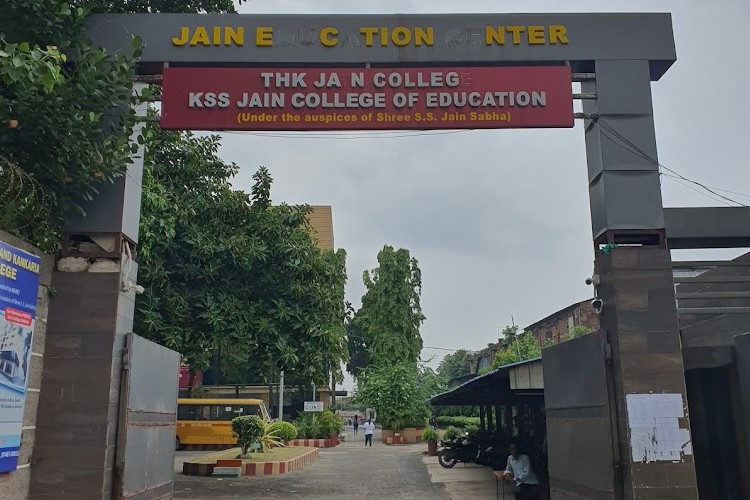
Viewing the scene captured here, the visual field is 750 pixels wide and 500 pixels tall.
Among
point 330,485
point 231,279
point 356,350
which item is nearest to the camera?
point 231,279

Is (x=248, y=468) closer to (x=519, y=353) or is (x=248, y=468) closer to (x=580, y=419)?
(x=580, y=419)

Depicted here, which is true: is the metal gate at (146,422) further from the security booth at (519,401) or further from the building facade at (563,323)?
the building facade at (563,323)

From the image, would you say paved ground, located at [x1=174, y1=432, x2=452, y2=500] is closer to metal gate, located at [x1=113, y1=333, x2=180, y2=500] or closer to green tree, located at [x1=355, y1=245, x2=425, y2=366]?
metal gate, located at [x1=113, y1=333, x2=180, y2=500]

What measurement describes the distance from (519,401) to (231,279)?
826cm

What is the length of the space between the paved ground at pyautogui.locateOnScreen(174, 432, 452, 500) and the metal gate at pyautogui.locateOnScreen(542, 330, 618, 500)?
20.8 feet

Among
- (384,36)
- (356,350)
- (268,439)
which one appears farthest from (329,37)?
(356,350)

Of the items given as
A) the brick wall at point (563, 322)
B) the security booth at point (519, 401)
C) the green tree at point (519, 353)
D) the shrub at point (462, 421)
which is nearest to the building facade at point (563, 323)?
the brick wall at point (563, 322)

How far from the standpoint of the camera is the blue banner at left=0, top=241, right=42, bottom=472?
5516 millimetres

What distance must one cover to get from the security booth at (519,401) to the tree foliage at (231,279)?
3.42 m

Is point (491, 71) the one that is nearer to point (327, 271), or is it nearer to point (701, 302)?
point (701, 302)

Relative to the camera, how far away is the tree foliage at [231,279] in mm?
12914

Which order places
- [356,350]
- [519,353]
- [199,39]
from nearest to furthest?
[199,39] → [519,353] → [356,350]

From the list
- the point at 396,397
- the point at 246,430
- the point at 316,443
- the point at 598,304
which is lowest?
the point at 316,443

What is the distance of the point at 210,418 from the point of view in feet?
98.8
